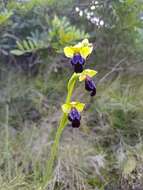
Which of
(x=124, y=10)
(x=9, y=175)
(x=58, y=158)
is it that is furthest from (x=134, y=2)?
(x=9, y=175)

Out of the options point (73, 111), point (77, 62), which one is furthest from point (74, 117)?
point (77, 62)

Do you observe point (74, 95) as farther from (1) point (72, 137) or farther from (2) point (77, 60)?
(2) point (77, 60)

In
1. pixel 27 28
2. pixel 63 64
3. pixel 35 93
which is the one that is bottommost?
pixel 35 93

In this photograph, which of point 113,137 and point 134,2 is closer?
point 113,137

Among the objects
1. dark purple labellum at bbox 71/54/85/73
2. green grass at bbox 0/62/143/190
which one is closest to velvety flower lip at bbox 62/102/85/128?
dark purple labellum at bbox 71/54/85/73

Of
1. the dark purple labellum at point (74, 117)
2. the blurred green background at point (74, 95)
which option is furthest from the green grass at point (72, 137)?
the dark purple labellum at point (74, 117)

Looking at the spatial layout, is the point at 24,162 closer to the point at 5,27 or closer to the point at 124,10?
the point at 5,27

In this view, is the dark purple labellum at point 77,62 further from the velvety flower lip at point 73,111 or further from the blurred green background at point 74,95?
the blurred green background at point 74,95
